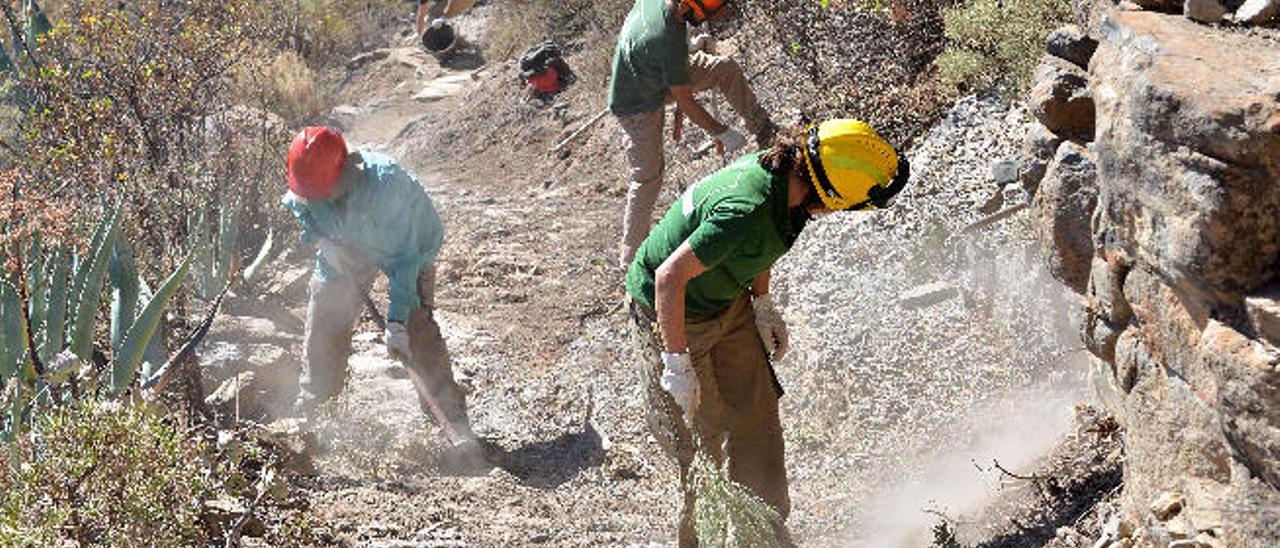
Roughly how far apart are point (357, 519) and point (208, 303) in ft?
9.82

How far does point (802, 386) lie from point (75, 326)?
9.57ft

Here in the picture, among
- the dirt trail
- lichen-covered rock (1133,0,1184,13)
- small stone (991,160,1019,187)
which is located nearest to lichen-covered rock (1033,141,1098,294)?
lichen-covered rock (1133,0,1184,13)

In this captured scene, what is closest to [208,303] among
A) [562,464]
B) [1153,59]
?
[562,464]

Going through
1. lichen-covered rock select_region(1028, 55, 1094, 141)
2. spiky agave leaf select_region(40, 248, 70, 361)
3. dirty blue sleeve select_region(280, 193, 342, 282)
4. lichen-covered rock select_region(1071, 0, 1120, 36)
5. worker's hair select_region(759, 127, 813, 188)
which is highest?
spiky agave leaf select_region(40, 248, 70, 361)

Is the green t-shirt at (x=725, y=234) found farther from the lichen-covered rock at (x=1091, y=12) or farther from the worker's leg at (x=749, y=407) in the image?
the lichen-covered rock at (x=1091, y=12)

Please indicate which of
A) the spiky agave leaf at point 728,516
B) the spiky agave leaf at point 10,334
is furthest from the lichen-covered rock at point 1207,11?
the spiky agave leaf at point 10,334

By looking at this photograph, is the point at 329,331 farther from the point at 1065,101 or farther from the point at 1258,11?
the point at 1258,11

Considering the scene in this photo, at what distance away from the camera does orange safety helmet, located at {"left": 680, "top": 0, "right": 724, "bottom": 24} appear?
23.6 ft

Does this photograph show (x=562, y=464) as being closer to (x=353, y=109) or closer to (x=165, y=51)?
(x=165, y=51)

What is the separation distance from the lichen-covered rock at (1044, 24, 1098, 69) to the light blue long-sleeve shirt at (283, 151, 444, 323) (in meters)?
2.67

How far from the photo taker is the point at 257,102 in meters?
15.0

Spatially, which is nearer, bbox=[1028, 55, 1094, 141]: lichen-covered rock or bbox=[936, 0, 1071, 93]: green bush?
bbox=[1028, 55, 1094, 141]: lichen-covered rock

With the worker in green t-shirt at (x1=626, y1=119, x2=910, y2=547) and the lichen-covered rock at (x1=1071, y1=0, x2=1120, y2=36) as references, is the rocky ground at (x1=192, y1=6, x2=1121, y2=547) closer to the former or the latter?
the worker in green t-shirt at (x1=626, y1=119, x2=910, y2=547)

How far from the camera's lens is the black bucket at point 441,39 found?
59.7 feet
